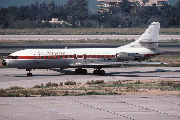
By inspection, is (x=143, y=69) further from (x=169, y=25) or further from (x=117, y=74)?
(x=169, y=25)

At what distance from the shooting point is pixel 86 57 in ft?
145

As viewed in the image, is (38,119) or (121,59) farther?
(121,59)

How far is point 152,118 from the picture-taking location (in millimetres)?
19938

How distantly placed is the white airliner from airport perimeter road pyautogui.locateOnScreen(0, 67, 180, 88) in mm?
1189

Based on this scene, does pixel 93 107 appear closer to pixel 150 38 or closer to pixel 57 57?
pixel 57 57

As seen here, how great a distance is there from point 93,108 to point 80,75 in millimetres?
21715

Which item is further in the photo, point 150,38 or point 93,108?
point 150,38

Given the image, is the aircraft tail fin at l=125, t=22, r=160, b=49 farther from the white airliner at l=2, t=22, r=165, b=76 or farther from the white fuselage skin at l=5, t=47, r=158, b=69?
the white fuselage skin at l=5, t=47, r=158, b=69

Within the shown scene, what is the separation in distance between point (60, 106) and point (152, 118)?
559 centimetres

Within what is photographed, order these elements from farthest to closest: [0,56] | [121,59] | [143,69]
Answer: [0,56] → [143,69] → [121,59]

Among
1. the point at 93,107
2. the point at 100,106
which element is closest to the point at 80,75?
the point at 100,106

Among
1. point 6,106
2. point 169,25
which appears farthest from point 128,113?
point 169,25

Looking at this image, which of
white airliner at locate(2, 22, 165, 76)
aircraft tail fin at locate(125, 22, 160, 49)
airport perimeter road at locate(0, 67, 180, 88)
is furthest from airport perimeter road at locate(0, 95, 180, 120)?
aircraft tail fin at locate(125, 22, 160, 49)

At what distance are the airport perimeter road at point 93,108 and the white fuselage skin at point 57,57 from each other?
17116 mm
